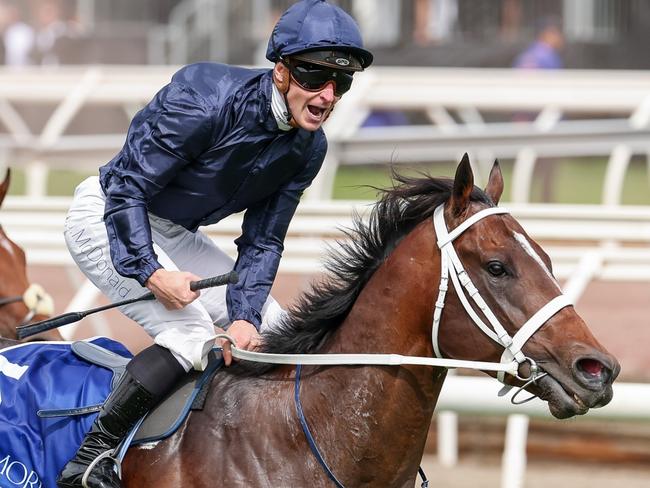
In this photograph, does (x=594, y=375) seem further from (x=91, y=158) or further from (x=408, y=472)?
(x=91, y=158)

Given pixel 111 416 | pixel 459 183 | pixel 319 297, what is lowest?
pixel 111 416

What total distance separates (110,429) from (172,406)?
0.59 feet

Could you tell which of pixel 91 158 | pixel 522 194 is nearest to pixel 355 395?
pixel 522 194

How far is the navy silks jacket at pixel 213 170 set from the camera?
3.35 meters

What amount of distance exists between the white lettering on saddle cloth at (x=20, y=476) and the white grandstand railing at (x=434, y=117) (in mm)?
4040

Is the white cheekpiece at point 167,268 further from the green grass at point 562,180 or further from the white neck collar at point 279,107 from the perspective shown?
the green grass at point 562,180

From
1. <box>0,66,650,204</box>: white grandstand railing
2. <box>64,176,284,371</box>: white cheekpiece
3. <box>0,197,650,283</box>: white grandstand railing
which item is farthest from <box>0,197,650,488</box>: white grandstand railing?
<box>64,176,284,371</box>: white cheekpiece

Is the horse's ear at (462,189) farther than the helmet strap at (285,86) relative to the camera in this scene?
No

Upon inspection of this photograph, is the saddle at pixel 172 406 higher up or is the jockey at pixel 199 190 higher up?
the jockey at pixel 199 190

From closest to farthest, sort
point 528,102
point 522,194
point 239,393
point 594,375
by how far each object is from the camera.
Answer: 1. point 594,375
2. point 239,393
3. point 522,194
4. point 528,102

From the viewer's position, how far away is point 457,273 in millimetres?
3123

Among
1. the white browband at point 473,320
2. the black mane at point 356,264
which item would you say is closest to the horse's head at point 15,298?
the black mane at point 356,264

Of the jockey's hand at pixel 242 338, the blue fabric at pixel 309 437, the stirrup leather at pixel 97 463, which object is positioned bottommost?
the stirrup leather at pixel 97 463

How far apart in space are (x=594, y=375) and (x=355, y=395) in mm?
651
